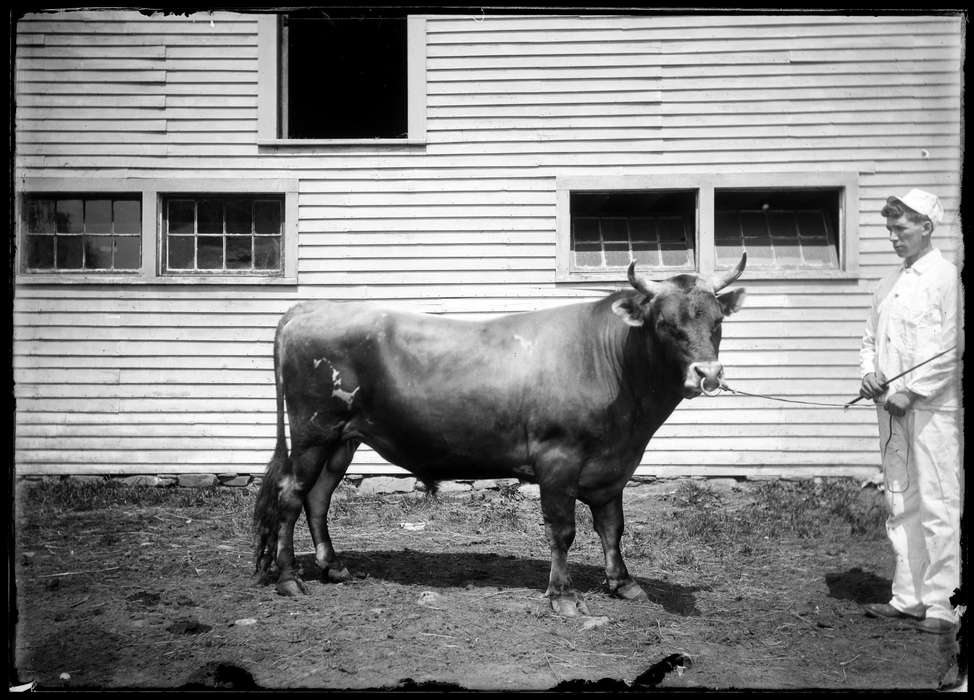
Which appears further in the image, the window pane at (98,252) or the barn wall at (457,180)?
the window pane at (98,252)

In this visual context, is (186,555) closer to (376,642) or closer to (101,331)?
(376,642)

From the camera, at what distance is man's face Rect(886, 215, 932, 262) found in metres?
4.30

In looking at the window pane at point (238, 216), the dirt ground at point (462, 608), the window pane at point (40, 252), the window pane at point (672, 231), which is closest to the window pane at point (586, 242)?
the window pane at point (672, 231)

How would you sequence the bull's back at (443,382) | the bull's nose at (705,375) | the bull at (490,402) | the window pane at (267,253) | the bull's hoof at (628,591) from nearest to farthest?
the bull's nose at (705,375)
the bull at (490,402)
the bull's back at (443,382)
the bull's hoof at (628,591)
the window pane at (267,253)

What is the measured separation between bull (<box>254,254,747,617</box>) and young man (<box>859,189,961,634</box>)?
98 cm

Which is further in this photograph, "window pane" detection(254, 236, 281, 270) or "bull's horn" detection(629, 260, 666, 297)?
"window pane" detection(254, 236, 281, 270)

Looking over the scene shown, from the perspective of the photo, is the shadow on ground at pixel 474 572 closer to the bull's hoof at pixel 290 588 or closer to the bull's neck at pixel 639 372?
the bull's hoof at pixel 290 588

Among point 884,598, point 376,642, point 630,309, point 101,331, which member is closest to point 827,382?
point 884,598

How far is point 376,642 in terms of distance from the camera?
13.4 feet

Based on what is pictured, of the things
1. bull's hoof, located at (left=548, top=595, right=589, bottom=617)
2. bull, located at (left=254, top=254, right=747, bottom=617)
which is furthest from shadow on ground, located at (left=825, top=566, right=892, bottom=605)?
bull's hoof, located at (left=548, top=595, right=589, bottom=617)

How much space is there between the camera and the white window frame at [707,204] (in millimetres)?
7969

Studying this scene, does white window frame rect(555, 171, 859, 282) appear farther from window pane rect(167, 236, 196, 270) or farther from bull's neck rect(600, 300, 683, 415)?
window pane rect(167, 236, 196, 270)

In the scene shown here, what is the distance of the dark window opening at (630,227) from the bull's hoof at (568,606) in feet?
14.6

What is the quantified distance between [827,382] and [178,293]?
295 inches
